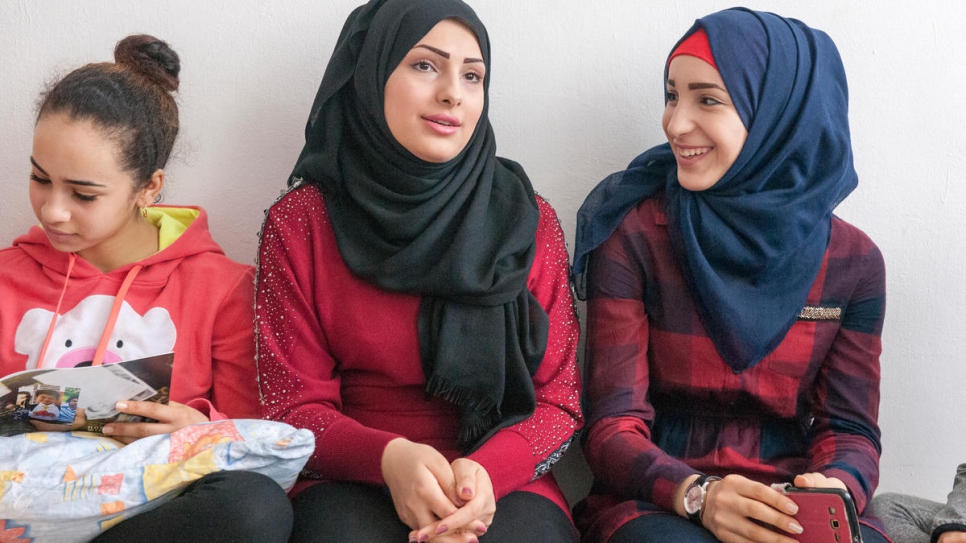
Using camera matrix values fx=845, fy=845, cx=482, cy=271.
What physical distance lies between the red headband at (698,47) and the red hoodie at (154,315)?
889mm

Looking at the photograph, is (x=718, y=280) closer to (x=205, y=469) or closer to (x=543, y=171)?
(x=543, y=171)

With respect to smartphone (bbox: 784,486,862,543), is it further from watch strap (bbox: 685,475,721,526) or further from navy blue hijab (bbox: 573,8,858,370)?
navy blue hijab (bbox: 573,8,858,370)

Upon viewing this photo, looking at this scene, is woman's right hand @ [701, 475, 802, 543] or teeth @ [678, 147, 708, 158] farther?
teeth @ [678, 147, 708, 158]

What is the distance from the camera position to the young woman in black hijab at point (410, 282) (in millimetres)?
1406

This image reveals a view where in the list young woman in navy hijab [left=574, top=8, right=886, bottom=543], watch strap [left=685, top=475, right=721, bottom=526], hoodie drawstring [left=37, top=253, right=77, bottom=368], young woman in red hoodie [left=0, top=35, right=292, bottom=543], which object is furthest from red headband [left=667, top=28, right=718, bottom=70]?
hoodie drawstring [left=37, top=253, right=77, bottom=368]

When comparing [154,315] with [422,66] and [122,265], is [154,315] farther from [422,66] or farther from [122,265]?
[422,66]

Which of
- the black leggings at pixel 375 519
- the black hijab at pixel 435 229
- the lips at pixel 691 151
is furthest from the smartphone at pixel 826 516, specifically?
the lips at pixel 691 151

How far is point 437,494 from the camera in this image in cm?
124

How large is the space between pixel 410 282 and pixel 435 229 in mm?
99

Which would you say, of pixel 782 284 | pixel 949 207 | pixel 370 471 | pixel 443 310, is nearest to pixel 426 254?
pixel 443 310

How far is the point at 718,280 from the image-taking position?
147cm

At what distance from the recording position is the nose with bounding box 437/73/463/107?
142 centimetres

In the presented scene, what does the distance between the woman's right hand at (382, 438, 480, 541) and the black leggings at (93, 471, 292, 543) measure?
0.19m

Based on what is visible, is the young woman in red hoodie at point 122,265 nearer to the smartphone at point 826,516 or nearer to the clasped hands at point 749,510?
the clasped hands at point 749,510
